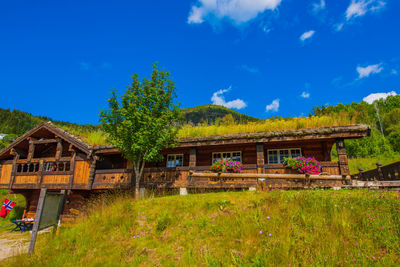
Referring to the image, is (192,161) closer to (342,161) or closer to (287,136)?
(287,136)

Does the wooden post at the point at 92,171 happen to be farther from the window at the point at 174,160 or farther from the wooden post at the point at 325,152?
the wooden post at the point at 325,152

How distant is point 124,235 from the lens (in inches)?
315

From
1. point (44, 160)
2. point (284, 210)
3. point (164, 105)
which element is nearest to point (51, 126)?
point (44, 160)

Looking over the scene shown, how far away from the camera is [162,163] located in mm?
17328

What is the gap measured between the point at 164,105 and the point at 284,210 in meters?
8.20

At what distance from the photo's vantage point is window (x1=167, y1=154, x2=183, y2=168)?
55.7ft

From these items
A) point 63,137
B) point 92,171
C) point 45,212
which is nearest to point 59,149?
point 63,137

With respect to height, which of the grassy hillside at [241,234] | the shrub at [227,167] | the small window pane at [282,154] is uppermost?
the small window pane at [282,154]

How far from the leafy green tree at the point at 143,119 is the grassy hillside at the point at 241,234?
10.8ft

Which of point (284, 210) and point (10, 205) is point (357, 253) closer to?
point (284, 210)

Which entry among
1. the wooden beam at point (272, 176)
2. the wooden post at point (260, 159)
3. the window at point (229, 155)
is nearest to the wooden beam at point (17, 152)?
the wooden beam at point (272, 176)

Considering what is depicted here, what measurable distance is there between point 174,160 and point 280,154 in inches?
300

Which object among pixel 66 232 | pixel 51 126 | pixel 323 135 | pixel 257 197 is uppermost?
pixel 51 126

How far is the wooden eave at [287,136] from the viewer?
11.8 m
